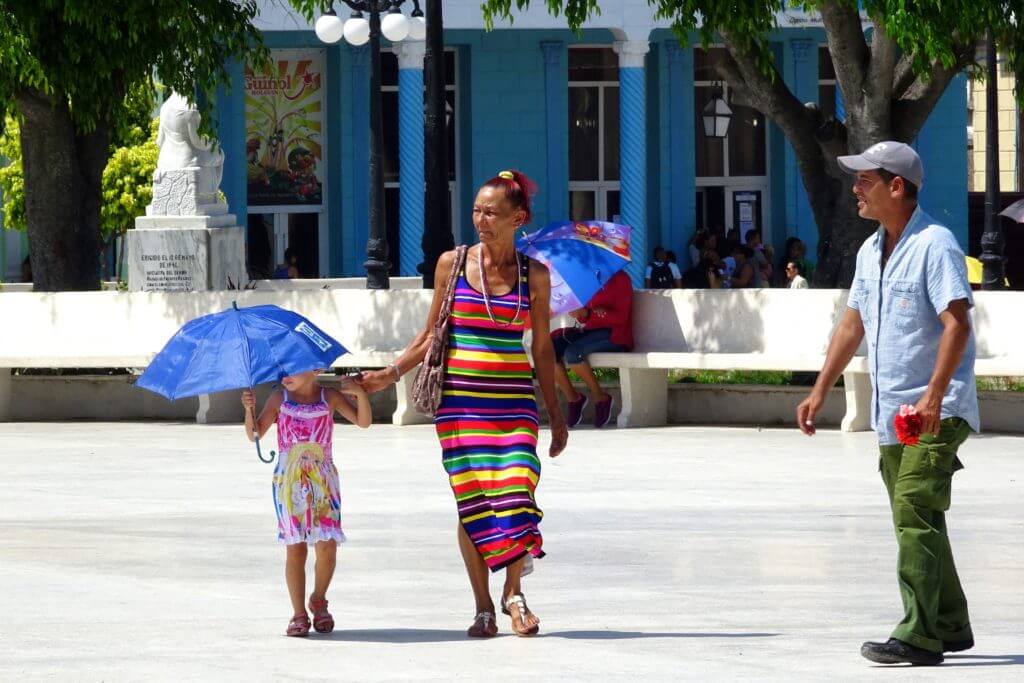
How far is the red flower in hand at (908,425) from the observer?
265 inches

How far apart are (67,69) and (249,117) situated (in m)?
23.7

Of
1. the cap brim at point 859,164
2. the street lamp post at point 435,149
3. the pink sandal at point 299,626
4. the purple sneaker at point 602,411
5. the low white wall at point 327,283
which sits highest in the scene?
the street lamp post at point 435,149

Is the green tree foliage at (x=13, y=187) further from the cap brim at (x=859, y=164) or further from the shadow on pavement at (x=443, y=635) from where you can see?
the cap brim at (x=859, y=164)

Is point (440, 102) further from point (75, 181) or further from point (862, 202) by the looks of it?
point (862, 202)

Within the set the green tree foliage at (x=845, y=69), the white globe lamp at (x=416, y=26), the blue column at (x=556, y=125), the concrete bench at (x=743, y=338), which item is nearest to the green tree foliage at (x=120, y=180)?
the white globe lamp at (x=416, y=26)

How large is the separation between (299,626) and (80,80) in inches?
410

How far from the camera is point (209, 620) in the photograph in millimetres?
7891

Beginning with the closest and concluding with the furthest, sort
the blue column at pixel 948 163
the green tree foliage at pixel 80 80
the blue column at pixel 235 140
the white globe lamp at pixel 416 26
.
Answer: the green tree foliage at pixel 80 80 → the white globe lamp at pixel 416 26 → the blue column at pixel 235 140 → the blue column at pixel 948 163

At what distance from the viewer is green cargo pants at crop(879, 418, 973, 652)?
679 centimetres

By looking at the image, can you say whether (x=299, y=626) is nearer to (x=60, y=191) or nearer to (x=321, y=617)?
(x=321, y=617)

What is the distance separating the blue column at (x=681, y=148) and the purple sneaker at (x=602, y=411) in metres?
24.4

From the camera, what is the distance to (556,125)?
40.2 m

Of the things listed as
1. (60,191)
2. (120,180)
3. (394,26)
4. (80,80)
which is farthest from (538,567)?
(120,180)

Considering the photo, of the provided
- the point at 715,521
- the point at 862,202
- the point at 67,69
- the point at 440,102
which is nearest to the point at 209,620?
the point at 862,202
